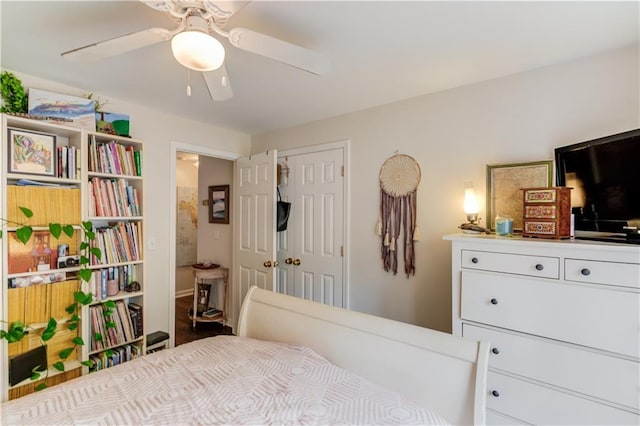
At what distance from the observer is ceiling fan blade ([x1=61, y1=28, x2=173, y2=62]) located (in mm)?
1223

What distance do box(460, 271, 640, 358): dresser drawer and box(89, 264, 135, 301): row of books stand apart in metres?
2.49

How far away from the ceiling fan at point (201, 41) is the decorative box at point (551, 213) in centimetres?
140

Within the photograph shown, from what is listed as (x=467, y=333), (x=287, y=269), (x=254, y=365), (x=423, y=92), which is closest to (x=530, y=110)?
(x=423, y=92)

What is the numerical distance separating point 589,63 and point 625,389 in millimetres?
1785

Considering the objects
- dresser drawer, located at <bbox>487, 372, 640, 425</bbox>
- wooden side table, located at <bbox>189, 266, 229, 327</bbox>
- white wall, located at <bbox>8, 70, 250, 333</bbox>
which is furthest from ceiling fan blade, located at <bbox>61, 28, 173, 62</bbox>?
wooden side table, located at <bbox>189, 266, 229, 327</bbox>

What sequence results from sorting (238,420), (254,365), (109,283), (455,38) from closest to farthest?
(238,420)
(254,365)
(455,38)
(109,283)

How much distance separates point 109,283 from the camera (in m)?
2.31

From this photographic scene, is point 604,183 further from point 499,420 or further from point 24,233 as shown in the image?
point 24,233

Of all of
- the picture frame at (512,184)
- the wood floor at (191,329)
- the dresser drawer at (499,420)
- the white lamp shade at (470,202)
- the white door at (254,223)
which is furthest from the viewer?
the wood floor at (191,329)

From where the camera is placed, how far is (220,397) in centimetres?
110

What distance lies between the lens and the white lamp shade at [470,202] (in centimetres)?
212

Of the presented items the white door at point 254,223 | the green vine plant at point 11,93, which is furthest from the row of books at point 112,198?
the white door at point 254,223

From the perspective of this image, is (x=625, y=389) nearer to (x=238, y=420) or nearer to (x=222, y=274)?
(x=238, y=420)

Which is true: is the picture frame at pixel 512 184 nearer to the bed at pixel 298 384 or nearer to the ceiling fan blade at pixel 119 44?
the bed at pixel 298 384
